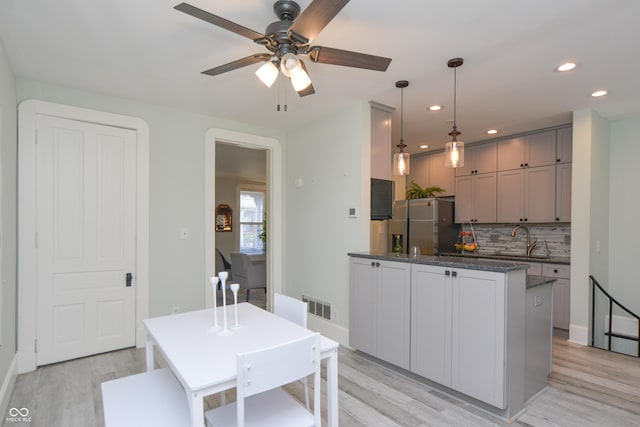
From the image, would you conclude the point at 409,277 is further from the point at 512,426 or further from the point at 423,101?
the point at 423,101

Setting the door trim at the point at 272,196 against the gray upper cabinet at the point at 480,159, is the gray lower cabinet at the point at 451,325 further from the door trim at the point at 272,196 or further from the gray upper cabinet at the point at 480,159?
the gray upper cabinet at the point at 480,159

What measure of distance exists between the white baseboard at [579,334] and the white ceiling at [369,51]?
7.93 ft

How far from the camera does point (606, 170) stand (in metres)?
4.07

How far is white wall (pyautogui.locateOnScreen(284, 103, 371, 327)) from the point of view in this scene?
3.49 m

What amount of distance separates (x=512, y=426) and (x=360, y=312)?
143cm

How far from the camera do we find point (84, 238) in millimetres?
3252

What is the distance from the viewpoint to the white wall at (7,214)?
235 cm

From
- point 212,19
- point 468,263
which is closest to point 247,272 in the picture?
point 468,263

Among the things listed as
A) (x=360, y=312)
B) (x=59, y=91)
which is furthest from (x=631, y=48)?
(x=59, y=91)

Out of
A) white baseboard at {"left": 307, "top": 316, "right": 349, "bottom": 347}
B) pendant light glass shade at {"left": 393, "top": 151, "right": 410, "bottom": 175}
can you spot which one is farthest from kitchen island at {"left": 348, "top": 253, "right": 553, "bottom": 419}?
pendant light glass shade at {"left": 393, "top": 151, "right": 410, "bottom": 175}

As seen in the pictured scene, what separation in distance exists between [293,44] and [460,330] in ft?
7.15

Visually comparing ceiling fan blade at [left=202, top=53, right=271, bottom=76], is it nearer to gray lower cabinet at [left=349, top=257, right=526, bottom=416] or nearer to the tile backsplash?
gray lower cabinet at [left=349, top=257, right=526, bottom=416]

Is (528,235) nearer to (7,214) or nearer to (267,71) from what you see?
(267,71)

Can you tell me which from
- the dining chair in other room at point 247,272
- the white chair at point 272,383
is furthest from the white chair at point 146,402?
the dining chair in other room at point 247,272
